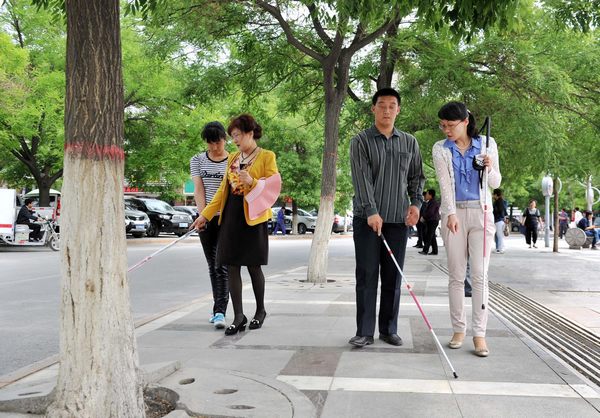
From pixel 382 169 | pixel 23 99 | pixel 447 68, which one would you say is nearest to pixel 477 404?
pixel 382 169

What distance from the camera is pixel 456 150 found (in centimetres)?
534

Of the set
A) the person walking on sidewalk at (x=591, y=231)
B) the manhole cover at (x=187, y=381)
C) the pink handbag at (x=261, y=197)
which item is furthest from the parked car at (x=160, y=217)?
the manhole cover at (x=187, y=381)

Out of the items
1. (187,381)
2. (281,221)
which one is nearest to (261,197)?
(187,381)

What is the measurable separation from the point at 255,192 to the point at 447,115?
173 cm

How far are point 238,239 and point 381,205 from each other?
1328mm

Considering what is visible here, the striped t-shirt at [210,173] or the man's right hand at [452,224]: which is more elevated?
the striped t-shirt at [210,173]

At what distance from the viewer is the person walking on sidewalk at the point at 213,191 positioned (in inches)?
246

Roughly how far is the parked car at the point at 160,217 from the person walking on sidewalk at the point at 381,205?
26.0 metres

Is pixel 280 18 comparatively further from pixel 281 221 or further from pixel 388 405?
pixel 281 221

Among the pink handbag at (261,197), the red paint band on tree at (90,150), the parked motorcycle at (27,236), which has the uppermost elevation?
the red paint band on tree at (90,150)

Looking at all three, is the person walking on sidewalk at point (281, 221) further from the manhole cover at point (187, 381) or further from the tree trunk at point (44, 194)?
the manhole cover at point (187, 381)

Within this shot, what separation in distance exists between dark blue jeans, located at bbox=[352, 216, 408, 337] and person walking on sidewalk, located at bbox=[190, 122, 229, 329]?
5.04ft

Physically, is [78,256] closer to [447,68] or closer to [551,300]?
[551,300]

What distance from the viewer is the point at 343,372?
439 centimetres
